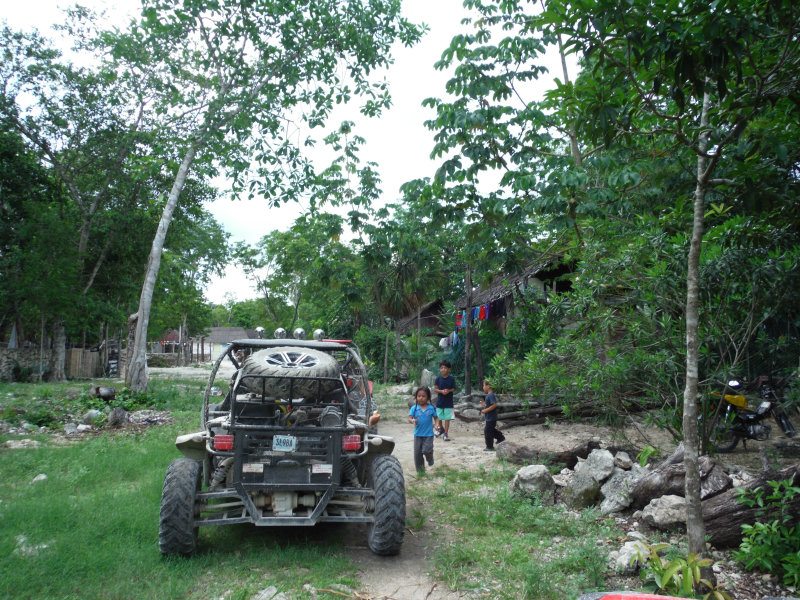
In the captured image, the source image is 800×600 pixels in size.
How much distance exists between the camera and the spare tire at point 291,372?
222 inches

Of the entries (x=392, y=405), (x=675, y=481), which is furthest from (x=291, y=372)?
(x=392, y=405)

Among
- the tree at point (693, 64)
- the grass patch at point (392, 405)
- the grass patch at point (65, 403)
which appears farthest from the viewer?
the grass patch at point (392, 405)

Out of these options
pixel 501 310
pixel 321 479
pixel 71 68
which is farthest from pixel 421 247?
pixel 321 479

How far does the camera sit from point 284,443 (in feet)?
17.3

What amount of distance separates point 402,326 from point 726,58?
26.2 m

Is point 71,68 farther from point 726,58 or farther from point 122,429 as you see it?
point 726,58

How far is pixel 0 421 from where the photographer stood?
12.1 meters

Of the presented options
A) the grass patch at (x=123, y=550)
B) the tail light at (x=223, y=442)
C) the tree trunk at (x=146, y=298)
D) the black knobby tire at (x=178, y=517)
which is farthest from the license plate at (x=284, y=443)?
the tree trunk at (x=146, y=298)

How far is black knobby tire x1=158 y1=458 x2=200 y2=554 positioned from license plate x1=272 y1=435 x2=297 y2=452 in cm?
77

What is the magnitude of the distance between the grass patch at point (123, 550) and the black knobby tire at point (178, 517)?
141 mm

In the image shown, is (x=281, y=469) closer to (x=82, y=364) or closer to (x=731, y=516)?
(x=731, y=516)

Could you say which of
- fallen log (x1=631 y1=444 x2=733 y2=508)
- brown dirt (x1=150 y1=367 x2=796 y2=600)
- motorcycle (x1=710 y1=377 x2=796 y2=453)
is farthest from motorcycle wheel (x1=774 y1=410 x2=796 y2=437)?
fallen log (x1=631 y1=444 x2=733 y2=508)

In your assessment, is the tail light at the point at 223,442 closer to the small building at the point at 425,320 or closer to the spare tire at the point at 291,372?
the spare tire at the point at 291,372

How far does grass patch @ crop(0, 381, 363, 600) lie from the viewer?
15.0 ft
